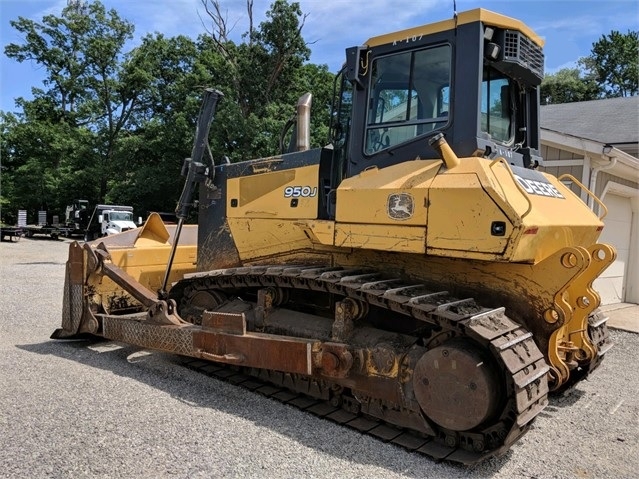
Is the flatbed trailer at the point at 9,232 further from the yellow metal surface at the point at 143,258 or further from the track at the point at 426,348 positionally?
the track at the point at 426,348

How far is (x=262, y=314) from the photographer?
475cm

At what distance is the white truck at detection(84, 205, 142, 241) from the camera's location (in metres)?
26.4

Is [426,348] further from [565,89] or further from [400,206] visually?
[565,89]

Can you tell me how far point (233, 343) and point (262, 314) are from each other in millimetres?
405

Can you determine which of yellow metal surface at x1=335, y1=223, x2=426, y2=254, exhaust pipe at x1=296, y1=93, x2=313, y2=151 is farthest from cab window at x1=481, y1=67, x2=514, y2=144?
exhaust pipe at x1=296, y1=93, x2=313, y2=151

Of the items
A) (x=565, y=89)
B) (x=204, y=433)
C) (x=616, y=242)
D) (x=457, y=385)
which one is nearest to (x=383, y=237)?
(x=457, y=385)

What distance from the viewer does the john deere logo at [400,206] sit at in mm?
3689

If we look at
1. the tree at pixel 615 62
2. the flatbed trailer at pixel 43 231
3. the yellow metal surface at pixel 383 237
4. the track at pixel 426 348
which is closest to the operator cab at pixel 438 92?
the yellow metal surface at pixel 383 237

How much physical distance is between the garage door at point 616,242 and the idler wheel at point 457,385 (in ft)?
25.3

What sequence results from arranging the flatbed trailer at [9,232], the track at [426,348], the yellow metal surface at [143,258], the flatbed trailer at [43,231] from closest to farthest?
the track at [426,348], the yellow metal surface at [143,258], the flatbed trailer at [9,232], the flatbed trailer at [43,231]

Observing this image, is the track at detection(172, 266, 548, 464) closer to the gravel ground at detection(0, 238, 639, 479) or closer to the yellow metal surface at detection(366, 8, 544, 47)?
the gravel ground at detection(0, 238, 639, 479)

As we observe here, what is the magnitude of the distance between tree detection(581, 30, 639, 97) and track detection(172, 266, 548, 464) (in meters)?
47.2

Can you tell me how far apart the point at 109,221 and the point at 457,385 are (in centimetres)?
2606

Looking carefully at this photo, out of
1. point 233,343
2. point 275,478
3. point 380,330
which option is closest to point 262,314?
point 233,343
